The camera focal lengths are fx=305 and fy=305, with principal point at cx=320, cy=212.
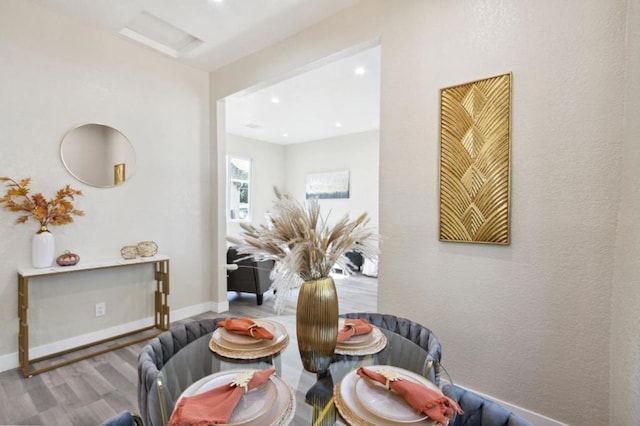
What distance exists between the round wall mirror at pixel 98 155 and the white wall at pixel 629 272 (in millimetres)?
3828

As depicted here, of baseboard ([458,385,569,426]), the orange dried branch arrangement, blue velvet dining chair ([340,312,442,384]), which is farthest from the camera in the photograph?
the orange dried branch arrangement

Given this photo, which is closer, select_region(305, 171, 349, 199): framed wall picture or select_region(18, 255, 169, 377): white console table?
select_region(18, 255, 169, 377): white console table

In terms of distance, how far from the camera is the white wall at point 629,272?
131 centimetres

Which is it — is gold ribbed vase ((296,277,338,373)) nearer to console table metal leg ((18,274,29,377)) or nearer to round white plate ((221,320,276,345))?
round white plate ((221,320,276,345))

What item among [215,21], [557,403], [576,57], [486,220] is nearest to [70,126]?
[215,21]

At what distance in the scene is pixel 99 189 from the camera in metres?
2.97

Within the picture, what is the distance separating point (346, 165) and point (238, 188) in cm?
257

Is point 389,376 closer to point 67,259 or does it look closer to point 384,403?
point 384,403

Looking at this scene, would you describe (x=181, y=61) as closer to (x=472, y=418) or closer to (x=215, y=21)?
(x=215, y=21)

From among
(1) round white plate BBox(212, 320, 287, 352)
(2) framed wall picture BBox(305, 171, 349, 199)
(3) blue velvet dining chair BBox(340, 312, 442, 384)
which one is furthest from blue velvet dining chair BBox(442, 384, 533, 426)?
(2) framed wall picture BBox(305, 171, 349, 199)

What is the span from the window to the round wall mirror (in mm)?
3724

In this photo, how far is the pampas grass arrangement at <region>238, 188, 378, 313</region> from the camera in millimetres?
1120

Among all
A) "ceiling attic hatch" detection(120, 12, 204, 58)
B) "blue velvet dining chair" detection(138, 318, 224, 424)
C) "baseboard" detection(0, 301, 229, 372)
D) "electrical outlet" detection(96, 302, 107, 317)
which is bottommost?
"baseboard" detection(0, 301, 229, 372)

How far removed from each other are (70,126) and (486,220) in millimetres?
3519
